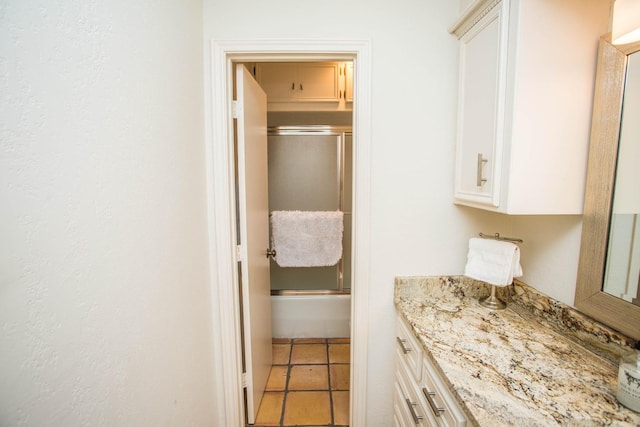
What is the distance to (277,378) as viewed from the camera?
197 cm

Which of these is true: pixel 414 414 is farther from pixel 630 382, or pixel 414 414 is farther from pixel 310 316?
pixel 310 316

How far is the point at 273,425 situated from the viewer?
160cm

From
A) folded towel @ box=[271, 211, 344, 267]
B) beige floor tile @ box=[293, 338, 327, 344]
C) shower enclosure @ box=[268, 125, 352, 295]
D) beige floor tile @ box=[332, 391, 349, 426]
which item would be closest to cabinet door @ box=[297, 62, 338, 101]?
shower enclosure @ box=[268, 125, 352, 295]

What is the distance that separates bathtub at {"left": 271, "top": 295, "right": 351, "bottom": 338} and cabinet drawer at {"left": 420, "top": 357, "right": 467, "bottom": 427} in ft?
4.67

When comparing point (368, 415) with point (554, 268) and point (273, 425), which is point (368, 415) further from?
point (554, 268)

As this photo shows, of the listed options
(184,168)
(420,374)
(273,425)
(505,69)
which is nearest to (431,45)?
(505,69)

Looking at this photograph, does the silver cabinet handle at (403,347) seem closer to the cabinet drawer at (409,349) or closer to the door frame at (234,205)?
the cabinet drawer at (409,349)

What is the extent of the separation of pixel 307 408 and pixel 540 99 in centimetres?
196

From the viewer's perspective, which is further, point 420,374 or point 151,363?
point 420,374

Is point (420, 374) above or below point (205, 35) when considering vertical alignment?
below

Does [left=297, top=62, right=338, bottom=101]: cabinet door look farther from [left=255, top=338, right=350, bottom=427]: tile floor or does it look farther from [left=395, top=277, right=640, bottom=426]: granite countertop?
[left=255, top=338, right=350, bottom=427]: tile floor

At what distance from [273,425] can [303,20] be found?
84.8 inches

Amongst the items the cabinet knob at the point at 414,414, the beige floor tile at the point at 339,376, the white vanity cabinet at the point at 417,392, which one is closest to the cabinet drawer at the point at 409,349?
the white vanity cabinet at the point at 417,392

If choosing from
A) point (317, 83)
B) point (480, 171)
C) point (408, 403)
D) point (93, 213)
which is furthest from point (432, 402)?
point (317, 83)
